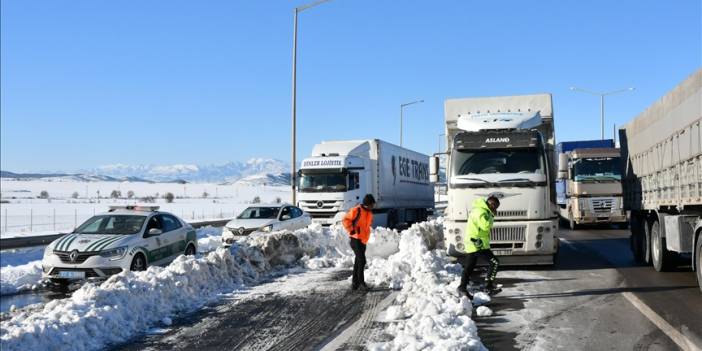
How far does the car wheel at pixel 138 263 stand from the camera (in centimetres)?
1208

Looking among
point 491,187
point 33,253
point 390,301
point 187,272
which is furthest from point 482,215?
point 33,253

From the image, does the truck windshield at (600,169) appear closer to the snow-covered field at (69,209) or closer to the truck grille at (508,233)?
the truck grille at (508,233)

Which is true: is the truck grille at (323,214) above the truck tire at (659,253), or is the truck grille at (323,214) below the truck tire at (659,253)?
above

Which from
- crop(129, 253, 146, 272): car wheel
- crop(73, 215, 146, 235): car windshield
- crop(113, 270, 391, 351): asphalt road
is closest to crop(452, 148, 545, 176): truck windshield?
crop(113, 270, 391, 351): asphalt road

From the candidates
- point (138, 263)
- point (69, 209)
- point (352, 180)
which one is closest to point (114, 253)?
point (138, 263)

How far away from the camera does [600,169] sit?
23891 mm

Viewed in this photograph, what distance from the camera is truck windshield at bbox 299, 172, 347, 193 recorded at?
23.9 meters

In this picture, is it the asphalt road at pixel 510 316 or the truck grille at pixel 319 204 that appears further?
the truck grille at pixel 319 204

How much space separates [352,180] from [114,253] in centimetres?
1311

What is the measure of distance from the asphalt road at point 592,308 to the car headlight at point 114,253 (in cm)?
714

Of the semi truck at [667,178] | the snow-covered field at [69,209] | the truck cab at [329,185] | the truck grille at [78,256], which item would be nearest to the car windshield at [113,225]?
the truck grille at [78,256]

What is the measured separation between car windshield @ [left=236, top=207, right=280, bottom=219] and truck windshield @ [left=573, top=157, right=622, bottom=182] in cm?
1232

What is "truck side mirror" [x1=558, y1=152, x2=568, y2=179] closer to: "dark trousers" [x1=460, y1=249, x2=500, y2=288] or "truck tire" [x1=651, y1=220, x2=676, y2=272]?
"truck tire" [x1=651, y1=220, x2=676, y2=272]

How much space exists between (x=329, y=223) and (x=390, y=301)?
14294mm
